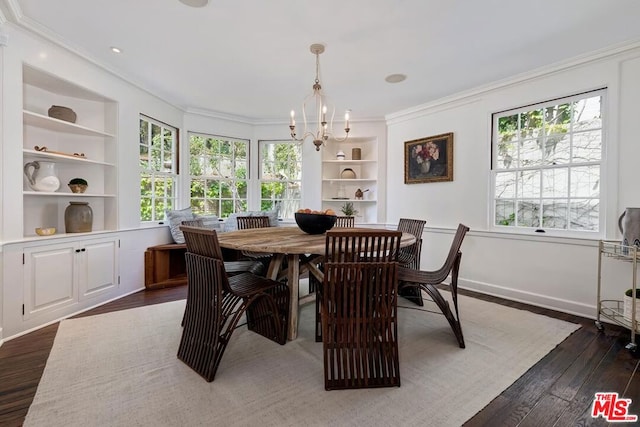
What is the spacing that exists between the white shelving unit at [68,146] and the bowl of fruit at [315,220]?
2.32 meters

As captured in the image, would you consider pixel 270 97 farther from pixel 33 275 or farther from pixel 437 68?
pixel 33 275

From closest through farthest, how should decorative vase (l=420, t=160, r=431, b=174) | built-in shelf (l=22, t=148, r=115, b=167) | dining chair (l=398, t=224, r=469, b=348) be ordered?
dining chair (l=398, t=224, r=469, b=348)
built-in shelf (l=22, t=148, r=115, b=167)
decorative vase (l=420, t=160, r=431, b=174)

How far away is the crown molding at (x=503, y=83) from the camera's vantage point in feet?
8.73

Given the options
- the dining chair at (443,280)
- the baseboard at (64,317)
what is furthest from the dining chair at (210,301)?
the baseboard at (64,317)

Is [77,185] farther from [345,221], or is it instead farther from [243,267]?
[345,221]

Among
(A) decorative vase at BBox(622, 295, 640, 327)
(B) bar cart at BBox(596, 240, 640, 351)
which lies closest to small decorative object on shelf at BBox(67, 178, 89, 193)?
(B) bar cart at BBox(596, 240, 640, 351)

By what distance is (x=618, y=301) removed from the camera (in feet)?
8.53

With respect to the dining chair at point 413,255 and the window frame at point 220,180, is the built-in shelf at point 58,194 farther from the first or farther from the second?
the dining chair at point 413,255

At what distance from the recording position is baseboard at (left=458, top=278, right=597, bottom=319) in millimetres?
2850

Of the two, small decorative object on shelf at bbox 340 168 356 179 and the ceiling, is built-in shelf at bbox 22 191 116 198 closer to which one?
the ceiling

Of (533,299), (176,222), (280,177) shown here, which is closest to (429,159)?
(533,299)

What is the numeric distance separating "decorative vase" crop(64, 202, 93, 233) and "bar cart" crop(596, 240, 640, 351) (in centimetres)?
486

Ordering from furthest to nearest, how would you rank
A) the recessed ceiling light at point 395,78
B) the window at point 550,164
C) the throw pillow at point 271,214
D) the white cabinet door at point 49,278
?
the throw pillow at point 271,214, the recessed ceiling light at point 395,78, the window at point 550,164, the white cabinet door at point 49,278

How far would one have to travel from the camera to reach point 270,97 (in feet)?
13.1
